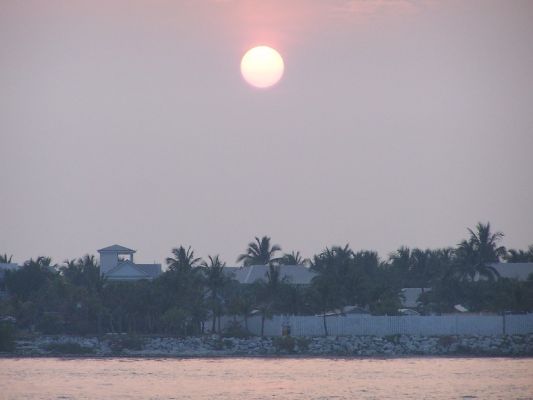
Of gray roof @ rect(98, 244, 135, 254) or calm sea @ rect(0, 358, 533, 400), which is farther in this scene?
gray roof @ rect(98, 244, 135, 254)

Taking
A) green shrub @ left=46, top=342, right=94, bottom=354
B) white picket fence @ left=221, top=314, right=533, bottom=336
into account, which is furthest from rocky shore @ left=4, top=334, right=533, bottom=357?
white picket fence @ left=221, top=314, right=533, bottom=336

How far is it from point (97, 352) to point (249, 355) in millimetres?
12090

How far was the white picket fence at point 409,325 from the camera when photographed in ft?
290

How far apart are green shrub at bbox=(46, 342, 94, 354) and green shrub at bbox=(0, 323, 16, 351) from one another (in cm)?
285

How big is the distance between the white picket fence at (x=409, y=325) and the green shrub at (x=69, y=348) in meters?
15.3

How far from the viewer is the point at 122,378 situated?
221ft

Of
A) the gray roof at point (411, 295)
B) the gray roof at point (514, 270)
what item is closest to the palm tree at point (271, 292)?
the gray roof at point (411, 295)

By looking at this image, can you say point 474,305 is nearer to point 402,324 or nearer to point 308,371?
point 402,324

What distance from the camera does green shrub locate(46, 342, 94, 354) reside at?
8632 centimetres

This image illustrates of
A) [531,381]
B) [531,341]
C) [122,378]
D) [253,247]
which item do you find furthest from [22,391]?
[253,247]

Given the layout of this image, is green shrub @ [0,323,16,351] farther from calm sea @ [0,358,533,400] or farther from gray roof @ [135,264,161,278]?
gray roof @ [135,264,161,278]

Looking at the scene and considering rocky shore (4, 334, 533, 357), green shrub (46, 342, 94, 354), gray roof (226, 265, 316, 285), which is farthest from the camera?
gray roof (226, 265, 316, 285)

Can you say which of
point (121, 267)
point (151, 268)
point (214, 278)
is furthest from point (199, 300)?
point (151, 268)

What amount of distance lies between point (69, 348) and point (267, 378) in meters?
24.9
